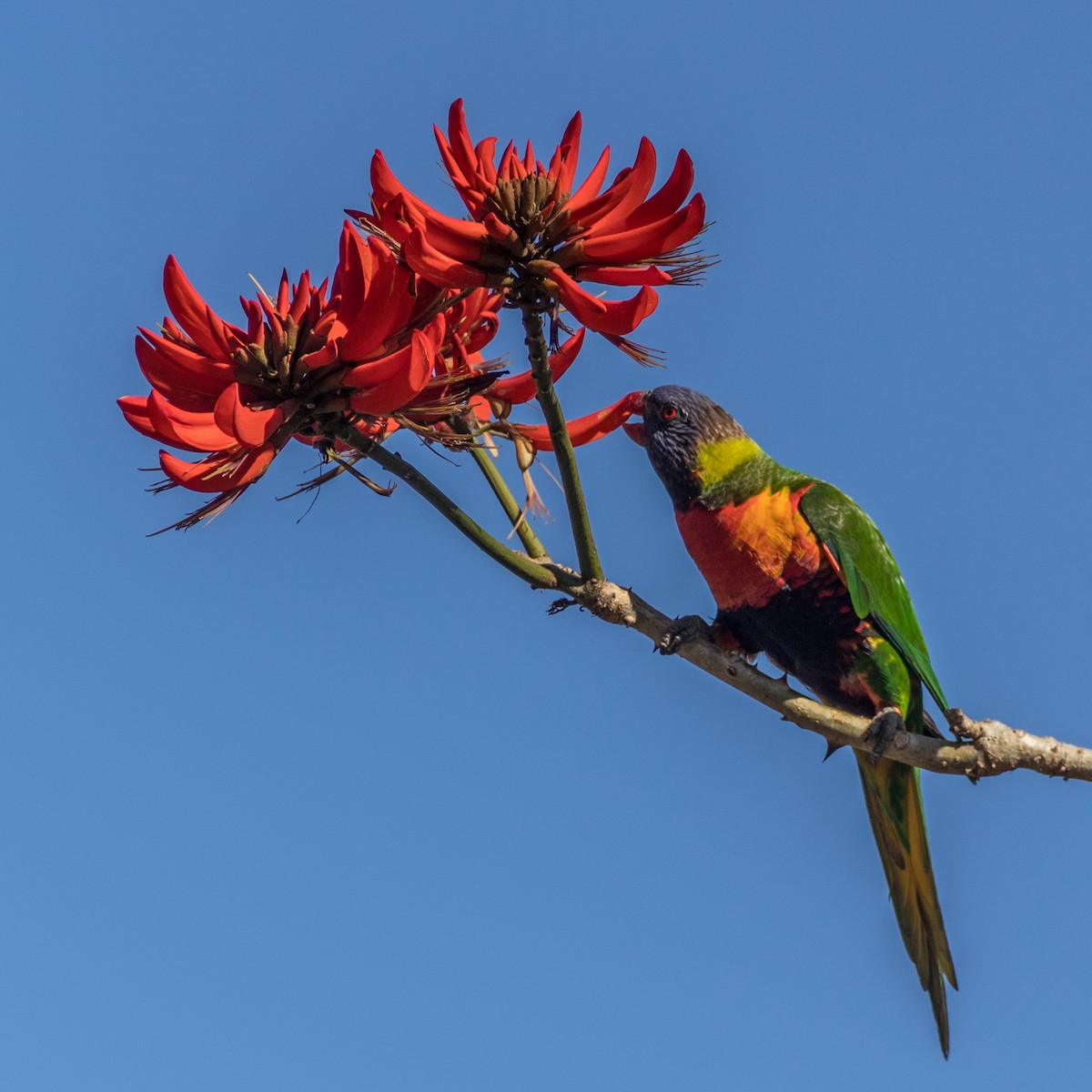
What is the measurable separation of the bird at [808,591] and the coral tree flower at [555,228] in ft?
3.46

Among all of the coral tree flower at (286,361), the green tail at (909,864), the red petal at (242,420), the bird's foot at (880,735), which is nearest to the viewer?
the red petal at (242,420)

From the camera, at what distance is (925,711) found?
3281 mm

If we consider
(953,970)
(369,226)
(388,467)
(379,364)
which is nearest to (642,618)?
(388,467)

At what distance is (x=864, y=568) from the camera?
3.16m

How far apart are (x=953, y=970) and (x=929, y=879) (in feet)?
0.82

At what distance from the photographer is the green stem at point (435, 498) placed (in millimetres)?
1881

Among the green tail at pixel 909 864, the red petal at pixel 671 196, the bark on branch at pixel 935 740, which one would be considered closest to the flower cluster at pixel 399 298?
the red petal at pixel 671 196

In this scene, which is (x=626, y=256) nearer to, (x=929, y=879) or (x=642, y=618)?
(x=642, y=618)

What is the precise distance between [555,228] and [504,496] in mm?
497

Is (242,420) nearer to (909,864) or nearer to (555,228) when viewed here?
(555,228)

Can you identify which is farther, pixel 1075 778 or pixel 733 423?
pixel 733 423

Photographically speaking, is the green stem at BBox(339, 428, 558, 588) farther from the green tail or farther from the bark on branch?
the green tail

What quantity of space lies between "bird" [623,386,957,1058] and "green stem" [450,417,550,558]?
2.86ft

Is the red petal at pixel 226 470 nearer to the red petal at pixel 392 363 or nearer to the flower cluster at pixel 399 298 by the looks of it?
the flower cluster at pixel 399 298
